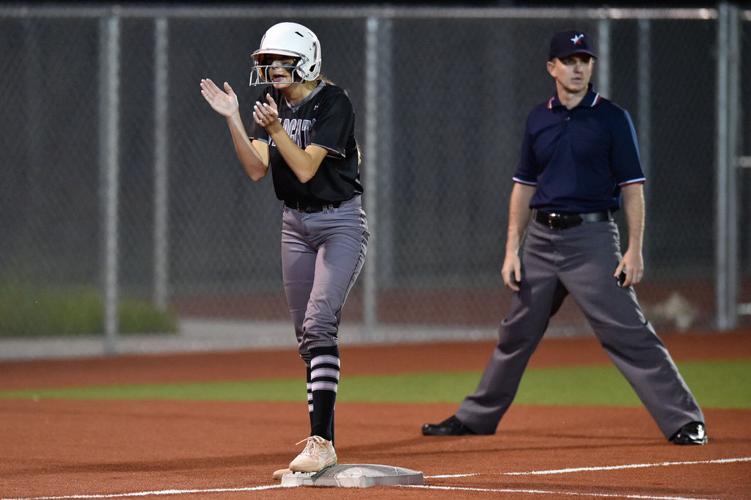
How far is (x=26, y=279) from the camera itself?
17.1 m

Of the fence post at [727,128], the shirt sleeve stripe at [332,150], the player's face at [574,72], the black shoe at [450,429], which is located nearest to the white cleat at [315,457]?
the shirt sleeve stripe at [332,150]

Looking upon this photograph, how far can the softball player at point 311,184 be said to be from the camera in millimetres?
7402

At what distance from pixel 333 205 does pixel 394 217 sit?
1740 cm

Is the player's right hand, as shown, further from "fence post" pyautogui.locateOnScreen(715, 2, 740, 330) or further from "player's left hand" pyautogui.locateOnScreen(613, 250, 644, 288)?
"fence post" pyautogui.locateOnScreen(715, 2, 740, 330)

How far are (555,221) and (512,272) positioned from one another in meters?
0.39

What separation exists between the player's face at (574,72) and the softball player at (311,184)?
1595 mm

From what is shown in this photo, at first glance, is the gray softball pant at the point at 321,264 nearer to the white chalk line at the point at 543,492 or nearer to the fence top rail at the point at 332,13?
the white chalk line at the point at 543,492

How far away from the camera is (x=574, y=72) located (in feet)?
29.1

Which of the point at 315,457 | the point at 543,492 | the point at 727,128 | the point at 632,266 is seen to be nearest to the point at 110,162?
the point at 727,128

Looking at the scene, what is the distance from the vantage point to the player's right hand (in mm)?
9070

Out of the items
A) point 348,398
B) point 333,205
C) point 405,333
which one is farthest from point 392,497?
point 405,333

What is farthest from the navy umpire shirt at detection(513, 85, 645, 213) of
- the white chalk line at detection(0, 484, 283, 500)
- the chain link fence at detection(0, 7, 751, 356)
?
the chain link fence at detection(0, 7, 751, 356)

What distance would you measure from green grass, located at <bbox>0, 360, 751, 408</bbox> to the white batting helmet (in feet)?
14.5

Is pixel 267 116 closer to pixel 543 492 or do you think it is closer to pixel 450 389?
pixel 543 492
